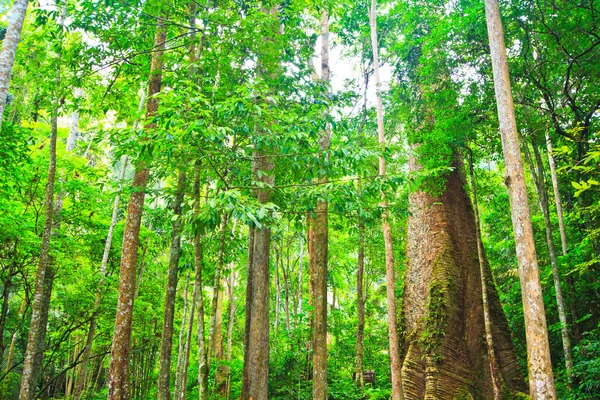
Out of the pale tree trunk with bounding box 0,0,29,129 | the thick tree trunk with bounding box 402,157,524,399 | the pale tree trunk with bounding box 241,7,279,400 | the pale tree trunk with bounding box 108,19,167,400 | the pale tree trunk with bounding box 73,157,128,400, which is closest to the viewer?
the pale tree trunk with bounding box 0,0,29,129

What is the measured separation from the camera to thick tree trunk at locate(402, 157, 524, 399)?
7699 mm

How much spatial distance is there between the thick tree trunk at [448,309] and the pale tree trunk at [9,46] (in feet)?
19.8

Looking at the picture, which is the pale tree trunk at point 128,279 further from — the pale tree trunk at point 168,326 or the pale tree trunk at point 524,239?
the pale tree trunk at point 524,239

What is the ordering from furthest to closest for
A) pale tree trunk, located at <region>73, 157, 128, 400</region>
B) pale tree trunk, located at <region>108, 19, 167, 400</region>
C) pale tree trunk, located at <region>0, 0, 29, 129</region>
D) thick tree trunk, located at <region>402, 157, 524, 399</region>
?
pale tree trunk, located at <region>73, 157, 128, 400</region> → thick tree trunk, located at <region>402, 157, 524, 399</region> → pale tree trunk, located at <region>108, 19, 167, 400</region> → pale tree trunk, located at <region>0, 0, 29, 129</region>

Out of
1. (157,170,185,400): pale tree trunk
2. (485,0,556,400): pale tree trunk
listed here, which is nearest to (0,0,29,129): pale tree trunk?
(157,170,185,400): pale tree trunk

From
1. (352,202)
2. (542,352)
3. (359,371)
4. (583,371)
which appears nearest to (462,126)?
(352,202)

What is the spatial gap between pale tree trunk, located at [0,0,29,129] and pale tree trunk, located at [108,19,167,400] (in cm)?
165

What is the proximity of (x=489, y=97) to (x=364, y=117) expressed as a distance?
499 cm

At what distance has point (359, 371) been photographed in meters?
13.4

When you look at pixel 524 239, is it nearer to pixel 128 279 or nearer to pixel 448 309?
pixel 448 309

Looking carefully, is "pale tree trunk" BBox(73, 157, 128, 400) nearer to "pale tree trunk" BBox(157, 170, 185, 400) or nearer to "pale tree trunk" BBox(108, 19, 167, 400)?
"pale tree trunk" BBox(108, 19, 167, 400)

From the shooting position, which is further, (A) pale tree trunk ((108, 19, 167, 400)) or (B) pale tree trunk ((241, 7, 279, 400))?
(B) pale tree trunk ((241, 7, 279, 400))

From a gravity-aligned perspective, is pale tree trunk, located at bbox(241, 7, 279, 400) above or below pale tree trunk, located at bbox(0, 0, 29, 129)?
below

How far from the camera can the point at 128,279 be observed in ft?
21.3
